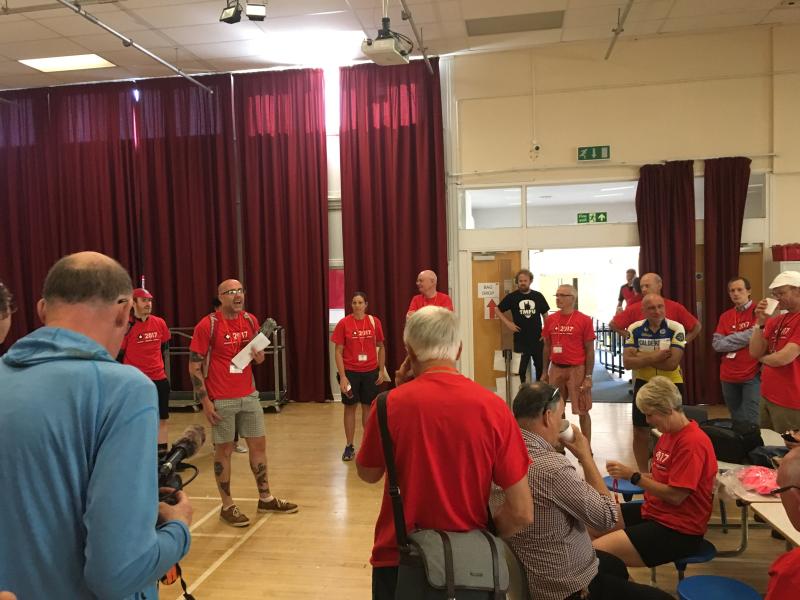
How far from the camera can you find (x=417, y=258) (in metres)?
7.56

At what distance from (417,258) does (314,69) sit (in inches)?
112

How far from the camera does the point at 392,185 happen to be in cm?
756

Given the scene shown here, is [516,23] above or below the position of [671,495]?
above

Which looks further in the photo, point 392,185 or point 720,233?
point 392,185

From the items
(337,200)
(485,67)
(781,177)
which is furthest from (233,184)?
(781,177)

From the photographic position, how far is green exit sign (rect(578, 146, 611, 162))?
7117mm

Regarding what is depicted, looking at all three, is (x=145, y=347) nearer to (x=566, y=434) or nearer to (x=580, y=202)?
(x=566, y=434)

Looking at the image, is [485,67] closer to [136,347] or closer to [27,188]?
[136,347]

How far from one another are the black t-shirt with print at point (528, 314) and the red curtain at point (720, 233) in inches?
82.1

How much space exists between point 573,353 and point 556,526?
3.32 m

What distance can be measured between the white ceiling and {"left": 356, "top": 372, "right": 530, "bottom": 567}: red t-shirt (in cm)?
519

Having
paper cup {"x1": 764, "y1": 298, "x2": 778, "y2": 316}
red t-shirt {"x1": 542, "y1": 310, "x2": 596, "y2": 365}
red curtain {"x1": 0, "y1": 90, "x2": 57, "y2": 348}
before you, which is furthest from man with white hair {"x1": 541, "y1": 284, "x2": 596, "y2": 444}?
red curtain {"x1": 0, "y1": 90, "x2": 57, "y2": 348}

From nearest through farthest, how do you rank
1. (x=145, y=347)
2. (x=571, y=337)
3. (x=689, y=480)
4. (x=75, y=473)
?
(x=75, y=473), (x=689, y=480), (x=145, y=347), (x=571, y=337)

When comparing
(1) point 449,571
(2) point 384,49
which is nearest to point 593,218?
(2) point 384,49
